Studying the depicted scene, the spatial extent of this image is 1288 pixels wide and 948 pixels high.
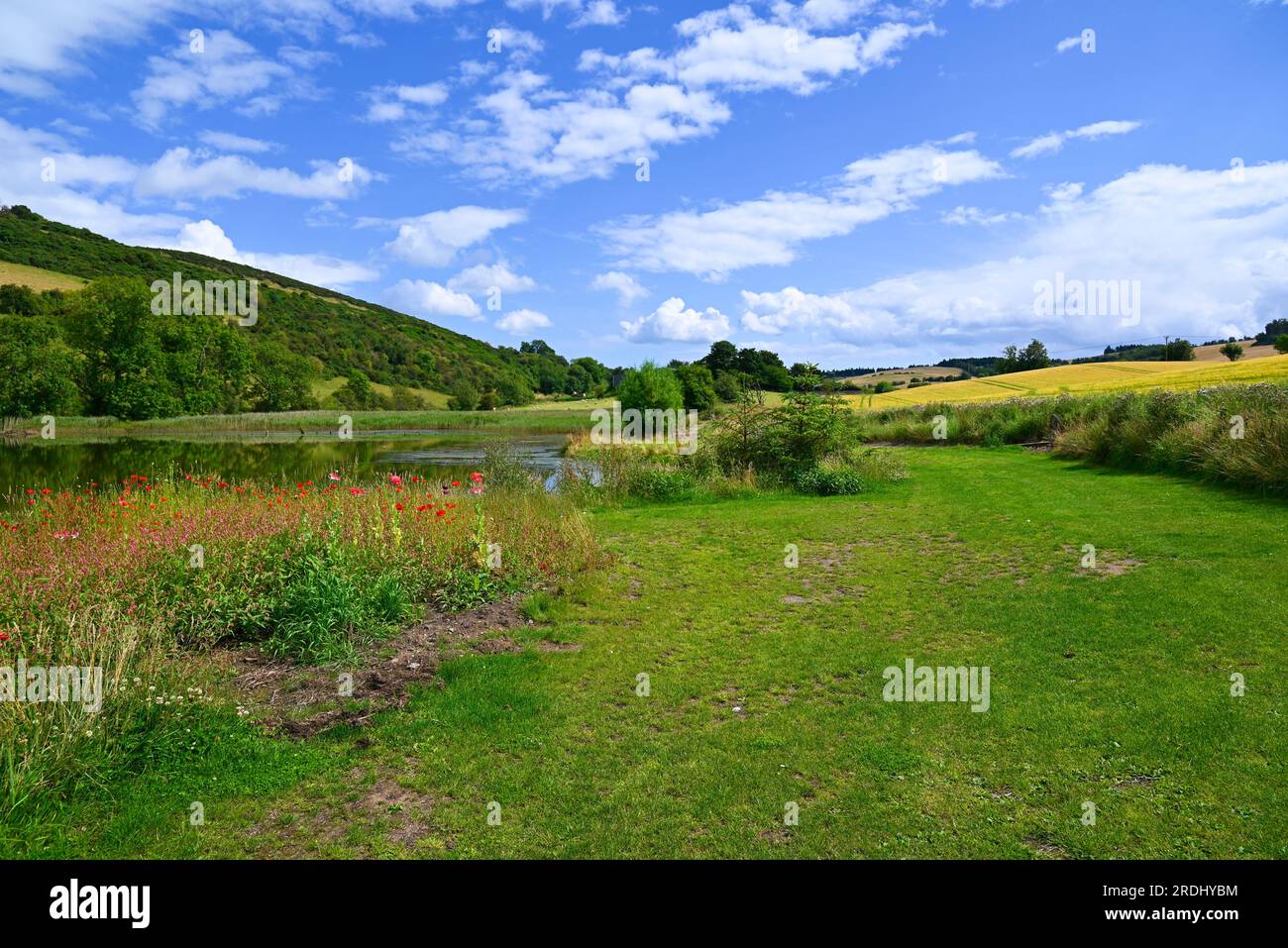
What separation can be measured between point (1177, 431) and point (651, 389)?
48.1 metres

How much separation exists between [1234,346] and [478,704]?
69.5m

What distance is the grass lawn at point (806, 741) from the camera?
3.75 metres

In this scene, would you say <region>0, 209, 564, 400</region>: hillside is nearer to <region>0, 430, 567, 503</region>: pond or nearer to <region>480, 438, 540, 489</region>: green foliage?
<region>0, 430, 567, 503</region>: pond

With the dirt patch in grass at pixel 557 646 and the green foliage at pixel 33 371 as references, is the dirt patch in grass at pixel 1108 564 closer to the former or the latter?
the dirt patch in grass at pixel 557 646

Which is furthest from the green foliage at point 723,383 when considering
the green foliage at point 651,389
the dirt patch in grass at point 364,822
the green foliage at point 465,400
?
the dirt patch in grass at point 364,822

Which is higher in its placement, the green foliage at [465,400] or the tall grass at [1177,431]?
the green foliage at [465,400]

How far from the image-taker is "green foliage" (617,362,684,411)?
203 feet

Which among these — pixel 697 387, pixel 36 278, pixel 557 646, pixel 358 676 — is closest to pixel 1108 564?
pixel 557 646

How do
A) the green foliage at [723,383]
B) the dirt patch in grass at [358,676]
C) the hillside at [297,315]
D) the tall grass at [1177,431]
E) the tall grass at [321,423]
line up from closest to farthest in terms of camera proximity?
the dirt patch in grass at [358,676] < the tall grass at [1177,431] < the tall grass at [321,423] < the green foliage at [723,383] < the hillside at [297,315]

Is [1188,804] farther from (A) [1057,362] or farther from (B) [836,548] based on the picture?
(A) [1057,362]

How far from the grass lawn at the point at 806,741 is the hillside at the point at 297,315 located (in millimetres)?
109748
